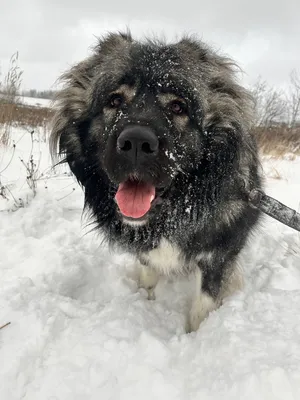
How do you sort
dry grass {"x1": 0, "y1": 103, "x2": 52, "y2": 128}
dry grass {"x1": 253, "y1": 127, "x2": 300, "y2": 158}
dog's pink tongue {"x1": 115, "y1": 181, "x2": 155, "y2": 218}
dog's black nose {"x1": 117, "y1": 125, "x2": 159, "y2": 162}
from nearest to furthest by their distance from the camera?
dog's black nose {"x1": 117, "y1": 125, "x2": 159, "y2": 162} → dog's pink tongue {"x1": 115, "y1": 181, "x2": 155, "y2": 218} → dry grass {"x1": 0, "y1": 103, "x2": 52, "y2": 128} → dry grass {"x1": 253, "y1": 127, "x2": 300, "y2": 158}

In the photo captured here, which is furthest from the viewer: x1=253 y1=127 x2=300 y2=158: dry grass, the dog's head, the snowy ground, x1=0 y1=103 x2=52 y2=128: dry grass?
x1=253 y1=127 x2=300 y2=158: dry grass

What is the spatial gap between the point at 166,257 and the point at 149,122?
1010 mm

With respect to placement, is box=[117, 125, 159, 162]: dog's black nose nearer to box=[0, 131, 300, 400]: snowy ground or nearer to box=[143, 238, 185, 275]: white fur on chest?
box=[143, 238, 185, 275]: white fur on chest

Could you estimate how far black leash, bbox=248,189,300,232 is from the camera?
231 centimetres

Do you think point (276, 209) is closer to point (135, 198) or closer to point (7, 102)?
point (135, 198)

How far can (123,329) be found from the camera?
85.0 inches

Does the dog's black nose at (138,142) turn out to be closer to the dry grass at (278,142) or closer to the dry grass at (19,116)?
the dry grass at (19,116)

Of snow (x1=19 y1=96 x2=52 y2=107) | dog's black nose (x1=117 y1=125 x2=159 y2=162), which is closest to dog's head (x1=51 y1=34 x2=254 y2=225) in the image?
dog's black nose (x1=117 y1=125 x2=159 y2=162)

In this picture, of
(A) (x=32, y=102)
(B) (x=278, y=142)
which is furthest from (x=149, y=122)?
(A) (x=32, y=102)

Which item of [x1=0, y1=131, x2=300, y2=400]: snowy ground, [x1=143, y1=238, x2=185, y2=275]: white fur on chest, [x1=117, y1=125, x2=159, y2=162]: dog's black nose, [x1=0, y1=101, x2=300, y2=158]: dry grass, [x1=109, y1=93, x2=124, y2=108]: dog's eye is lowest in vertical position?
[x1=0, y1=131, x2=300, y2=400]: snowy ground

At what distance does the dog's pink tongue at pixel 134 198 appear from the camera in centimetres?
210

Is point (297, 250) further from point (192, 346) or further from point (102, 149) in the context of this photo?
point (102, 149)

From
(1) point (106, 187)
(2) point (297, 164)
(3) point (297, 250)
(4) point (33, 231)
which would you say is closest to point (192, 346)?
(1) point (106, 187)

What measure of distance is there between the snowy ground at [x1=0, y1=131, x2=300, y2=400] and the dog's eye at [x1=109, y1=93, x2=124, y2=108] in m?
1.35
